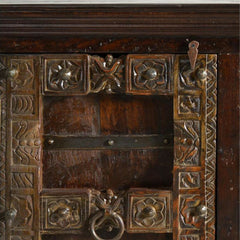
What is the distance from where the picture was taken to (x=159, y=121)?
106 cm

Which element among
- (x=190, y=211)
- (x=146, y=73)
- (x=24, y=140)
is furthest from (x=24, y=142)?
(x=190, y=211)

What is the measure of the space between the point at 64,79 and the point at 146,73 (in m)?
0.21

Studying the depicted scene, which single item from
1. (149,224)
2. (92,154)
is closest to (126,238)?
(149,224)

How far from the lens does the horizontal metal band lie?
106cm

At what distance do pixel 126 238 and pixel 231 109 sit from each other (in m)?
0.45

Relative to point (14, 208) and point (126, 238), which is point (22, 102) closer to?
point (14, 208)

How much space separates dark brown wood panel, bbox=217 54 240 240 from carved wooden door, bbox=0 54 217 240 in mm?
21

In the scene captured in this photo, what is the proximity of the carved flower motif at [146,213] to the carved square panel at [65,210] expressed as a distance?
14cm

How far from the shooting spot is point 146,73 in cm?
101

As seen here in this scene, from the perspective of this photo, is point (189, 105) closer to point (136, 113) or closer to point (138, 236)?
point (136, 113)

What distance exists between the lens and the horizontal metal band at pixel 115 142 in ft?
3.47

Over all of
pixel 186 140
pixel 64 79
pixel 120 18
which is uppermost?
pixel 120 18

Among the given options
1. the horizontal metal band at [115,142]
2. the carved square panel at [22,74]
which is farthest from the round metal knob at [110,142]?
the carved square panel at [22,74]

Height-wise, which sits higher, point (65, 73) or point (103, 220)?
point (65, 73)
